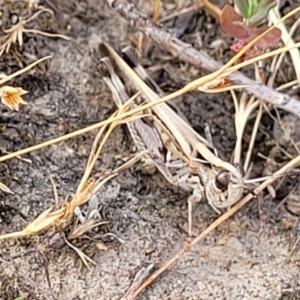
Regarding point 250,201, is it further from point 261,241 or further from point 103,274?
point 103,274

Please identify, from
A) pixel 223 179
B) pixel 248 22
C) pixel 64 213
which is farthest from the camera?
pixel 248 22

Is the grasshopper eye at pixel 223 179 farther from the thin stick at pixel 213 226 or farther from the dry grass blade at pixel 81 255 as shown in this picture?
the dry grass blade at pixel 81 255

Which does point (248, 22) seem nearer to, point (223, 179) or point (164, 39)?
point (164, 39)

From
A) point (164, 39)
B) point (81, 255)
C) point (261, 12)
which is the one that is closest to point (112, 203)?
point (81, 255)

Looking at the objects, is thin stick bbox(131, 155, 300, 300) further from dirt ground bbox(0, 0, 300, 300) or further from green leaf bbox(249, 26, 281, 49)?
green leaf bbox(249, 26, 281, 49)

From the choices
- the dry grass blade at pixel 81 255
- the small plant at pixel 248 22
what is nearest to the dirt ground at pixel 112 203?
the dry grass blade at pixel 81 255

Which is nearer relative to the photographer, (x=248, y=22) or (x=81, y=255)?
(x=81, y=255)

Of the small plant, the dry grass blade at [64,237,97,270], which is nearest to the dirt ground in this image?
the dry grass blade at [64,237,97,270]

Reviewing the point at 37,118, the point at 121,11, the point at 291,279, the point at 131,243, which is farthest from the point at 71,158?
the point at 291,279
